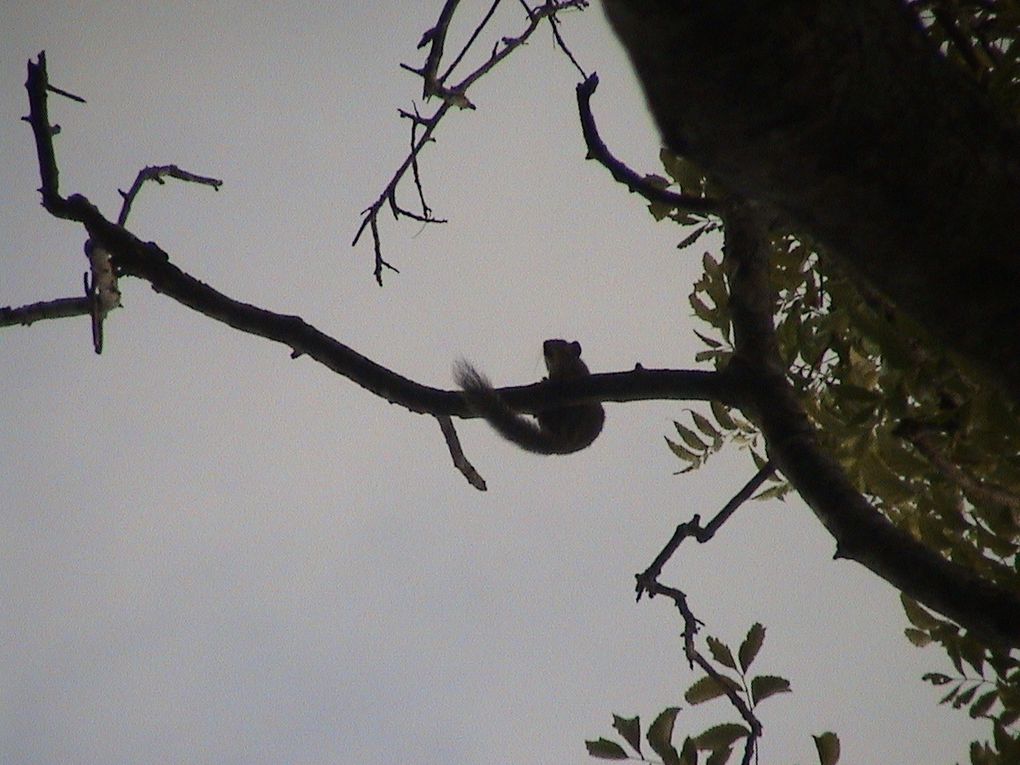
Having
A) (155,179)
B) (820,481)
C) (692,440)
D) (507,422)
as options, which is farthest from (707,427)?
(155,179)

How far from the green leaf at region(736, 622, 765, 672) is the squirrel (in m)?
0.57

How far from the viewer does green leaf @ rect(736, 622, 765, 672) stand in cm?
147

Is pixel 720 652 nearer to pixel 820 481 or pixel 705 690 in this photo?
pixel 705 690

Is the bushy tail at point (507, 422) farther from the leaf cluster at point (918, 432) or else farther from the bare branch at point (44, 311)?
the bare branch at point (44, 311)

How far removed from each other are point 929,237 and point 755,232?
816 millimetres

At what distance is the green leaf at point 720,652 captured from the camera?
146 cm

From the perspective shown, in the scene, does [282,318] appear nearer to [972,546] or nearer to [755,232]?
[755,232]

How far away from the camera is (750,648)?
58.0 inches

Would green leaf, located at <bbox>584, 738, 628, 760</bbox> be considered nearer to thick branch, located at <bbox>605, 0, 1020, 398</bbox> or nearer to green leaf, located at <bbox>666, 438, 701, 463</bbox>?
green leaf, located at <bbox>666, 438, 701, 463</bbox>

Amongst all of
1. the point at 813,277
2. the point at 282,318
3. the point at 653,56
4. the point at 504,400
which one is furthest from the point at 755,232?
the point at 653,56

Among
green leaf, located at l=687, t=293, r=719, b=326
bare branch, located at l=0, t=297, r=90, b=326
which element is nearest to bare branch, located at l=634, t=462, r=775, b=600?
green leaf, located at l=687, t=293, r=719, b=326

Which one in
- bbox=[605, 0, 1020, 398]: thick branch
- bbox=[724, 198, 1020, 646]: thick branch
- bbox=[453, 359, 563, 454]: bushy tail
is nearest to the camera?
bbox=[605, 0, 1020, 398]: thick branch

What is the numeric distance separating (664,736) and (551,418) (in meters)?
1.07

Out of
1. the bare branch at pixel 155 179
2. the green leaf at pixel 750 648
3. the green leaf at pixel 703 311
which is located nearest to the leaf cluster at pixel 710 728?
the green leaf at pixel 750 648
